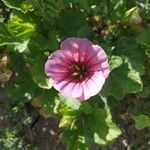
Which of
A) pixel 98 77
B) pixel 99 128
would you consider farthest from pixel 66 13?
pixel 99 128

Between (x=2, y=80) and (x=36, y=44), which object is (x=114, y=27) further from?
(x=2, y=80)

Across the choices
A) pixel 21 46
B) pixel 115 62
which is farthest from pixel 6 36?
pixel 115 62

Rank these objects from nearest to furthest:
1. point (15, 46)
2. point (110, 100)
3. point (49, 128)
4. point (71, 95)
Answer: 1. point (71, 95)
2. point (15, 46)
3. point (110, 100)
4. point (49, 128)

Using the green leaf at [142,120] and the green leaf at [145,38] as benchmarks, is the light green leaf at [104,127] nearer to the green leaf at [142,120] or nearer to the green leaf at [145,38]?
the green leaf at [142,120]

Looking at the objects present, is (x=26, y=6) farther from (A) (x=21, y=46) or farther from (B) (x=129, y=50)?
(B) (x=129, y=50)

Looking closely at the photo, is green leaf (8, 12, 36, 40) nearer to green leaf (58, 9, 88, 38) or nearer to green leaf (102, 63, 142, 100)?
green leaf (58, 9, 88, 38)

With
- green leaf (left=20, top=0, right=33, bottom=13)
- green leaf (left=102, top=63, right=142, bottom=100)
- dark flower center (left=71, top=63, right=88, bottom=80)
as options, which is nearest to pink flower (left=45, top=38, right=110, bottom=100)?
dark flower center (left=71, top=63, right=88, bottom=80)
